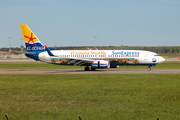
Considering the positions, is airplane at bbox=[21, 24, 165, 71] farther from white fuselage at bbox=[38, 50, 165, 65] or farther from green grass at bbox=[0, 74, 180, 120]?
green grass at bbox=[0, 74, 180, 120]

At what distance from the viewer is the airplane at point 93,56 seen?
50594mm

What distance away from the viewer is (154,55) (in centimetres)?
5097

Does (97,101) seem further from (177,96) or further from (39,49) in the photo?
(39,49)

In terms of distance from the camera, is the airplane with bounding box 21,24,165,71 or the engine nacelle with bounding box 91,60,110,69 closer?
the engine nacelle with bounding box 91,60,110,69

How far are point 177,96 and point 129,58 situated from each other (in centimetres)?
3082

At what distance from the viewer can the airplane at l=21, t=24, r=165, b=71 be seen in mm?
50594

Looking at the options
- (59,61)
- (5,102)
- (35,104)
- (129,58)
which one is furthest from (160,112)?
(59,61)

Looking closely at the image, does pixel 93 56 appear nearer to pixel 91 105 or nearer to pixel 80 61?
pixel 80 61

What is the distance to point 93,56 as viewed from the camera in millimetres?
53031
